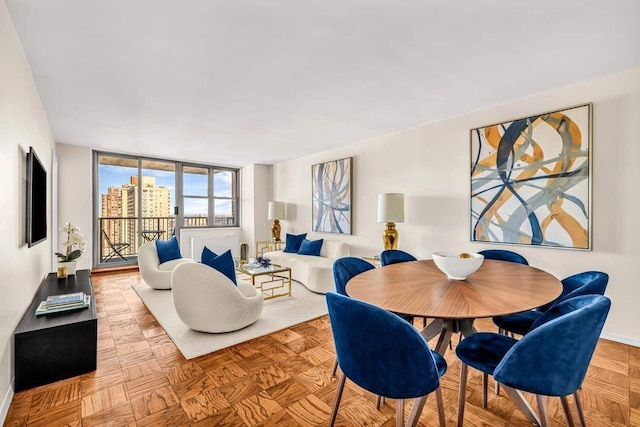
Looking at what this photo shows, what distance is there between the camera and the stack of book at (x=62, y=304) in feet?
7.49

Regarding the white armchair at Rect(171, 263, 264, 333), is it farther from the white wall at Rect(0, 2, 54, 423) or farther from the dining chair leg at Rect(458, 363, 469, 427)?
the dining chair leg at Rect(458, 363, 469, 427)

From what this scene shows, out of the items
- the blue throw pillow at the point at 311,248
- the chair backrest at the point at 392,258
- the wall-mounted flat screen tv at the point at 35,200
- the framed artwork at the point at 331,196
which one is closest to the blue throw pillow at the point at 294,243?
the blue throw pillow at the point at 311,248

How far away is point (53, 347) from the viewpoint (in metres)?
2.09

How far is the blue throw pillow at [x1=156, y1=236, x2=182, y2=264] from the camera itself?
14.9 ft

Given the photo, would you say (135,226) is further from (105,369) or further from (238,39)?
(238,39)

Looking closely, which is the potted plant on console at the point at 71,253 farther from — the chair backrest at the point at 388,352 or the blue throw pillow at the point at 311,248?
the chair backrest at the point at 388,352

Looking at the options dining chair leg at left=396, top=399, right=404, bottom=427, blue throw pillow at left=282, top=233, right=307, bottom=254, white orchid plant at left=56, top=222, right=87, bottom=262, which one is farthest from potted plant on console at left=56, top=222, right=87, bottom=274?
dining chair leg at left=396, top=399, right=404, bottom=427

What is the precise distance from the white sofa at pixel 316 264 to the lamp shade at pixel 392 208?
3.39 feet

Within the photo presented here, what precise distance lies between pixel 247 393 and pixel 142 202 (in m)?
5.54

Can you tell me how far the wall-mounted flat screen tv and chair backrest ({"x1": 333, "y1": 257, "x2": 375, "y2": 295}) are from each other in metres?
2.31

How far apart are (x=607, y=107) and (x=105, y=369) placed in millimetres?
4659

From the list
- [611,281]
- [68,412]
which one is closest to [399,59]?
[611,281]

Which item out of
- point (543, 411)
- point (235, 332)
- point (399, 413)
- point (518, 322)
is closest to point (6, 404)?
point (235, 332)

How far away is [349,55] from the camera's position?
229 cm
